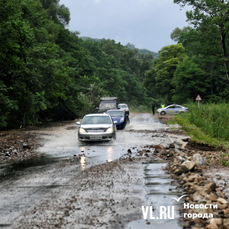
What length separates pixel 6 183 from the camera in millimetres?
7516

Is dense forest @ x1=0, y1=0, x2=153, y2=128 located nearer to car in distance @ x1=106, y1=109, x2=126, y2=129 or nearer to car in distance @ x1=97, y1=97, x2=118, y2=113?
car in distance @ x1=97, y1=97, x2=118, y2=113

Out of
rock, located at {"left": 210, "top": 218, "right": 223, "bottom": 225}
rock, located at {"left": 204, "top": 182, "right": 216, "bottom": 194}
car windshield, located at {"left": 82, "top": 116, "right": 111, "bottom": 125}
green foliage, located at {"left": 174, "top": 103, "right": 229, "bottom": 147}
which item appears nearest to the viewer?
rock, located at {"left": 210, "top": 218, "right": 223, "bottom": 225}

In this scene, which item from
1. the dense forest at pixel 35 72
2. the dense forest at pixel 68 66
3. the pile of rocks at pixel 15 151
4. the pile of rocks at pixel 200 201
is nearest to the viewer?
the pile of rocks at pixel 200 201

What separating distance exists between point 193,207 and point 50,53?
2546 cm

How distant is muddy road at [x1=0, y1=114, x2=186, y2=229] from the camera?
16.1ft

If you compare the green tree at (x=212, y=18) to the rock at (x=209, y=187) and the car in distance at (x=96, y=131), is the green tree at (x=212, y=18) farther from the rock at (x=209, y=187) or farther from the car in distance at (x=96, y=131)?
the rock at (x=209, y=187)

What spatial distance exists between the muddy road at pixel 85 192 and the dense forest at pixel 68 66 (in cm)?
944

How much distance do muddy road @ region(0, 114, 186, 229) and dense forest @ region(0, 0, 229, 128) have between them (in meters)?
9.44

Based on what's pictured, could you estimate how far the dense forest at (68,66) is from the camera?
18.6 m

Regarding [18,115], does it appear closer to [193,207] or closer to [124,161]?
[124,161]

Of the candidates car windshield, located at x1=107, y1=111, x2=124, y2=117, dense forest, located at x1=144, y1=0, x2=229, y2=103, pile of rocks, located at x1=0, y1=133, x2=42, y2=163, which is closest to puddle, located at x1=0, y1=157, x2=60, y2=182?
pile of rocks, located at x1=0, y1=133, x2=42, y2=163

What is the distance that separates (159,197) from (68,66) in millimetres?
35619

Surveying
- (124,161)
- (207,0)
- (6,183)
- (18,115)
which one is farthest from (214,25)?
(6,183)

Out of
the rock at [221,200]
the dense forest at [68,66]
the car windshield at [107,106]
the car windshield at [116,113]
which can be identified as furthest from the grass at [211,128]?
the dense forest at [68,66]
